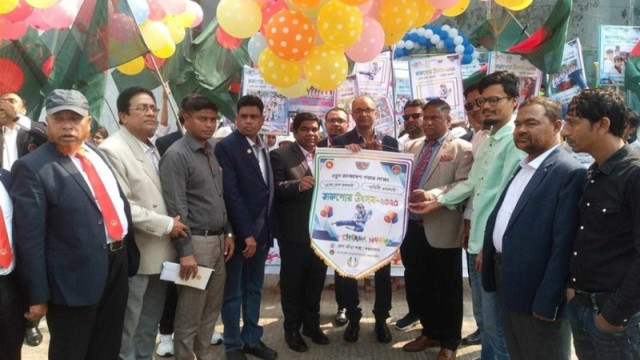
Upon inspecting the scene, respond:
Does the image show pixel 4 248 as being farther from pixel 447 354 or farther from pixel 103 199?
pixel 447 354

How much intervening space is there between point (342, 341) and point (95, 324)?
2.22 meters

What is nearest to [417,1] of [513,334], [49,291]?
[513,334]

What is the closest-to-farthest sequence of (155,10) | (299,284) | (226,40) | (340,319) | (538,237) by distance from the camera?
(538,237)
(299,284)
(340,319)
(155,10)
(226,40)

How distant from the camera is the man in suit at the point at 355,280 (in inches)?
165

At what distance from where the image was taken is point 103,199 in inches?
113

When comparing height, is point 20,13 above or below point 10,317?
above

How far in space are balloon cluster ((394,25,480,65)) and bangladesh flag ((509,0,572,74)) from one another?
3.35 meters

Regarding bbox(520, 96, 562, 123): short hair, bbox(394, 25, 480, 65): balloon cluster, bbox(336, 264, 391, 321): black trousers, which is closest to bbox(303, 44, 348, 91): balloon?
bbox(336, 264, 391, 321): black trousers

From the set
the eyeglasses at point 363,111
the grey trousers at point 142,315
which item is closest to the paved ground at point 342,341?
the grey trousers at point 142,315

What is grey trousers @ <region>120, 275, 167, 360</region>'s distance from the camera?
3.26 meters

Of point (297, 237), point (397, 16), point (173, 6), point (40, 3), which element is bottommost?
point (297, 237)

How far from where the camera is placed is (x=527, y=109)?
2750mm

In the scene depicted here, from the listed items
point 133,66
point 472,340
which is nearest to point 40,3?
point 133,66

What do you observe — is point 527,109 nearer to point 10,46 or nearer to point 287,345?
point 287,345
